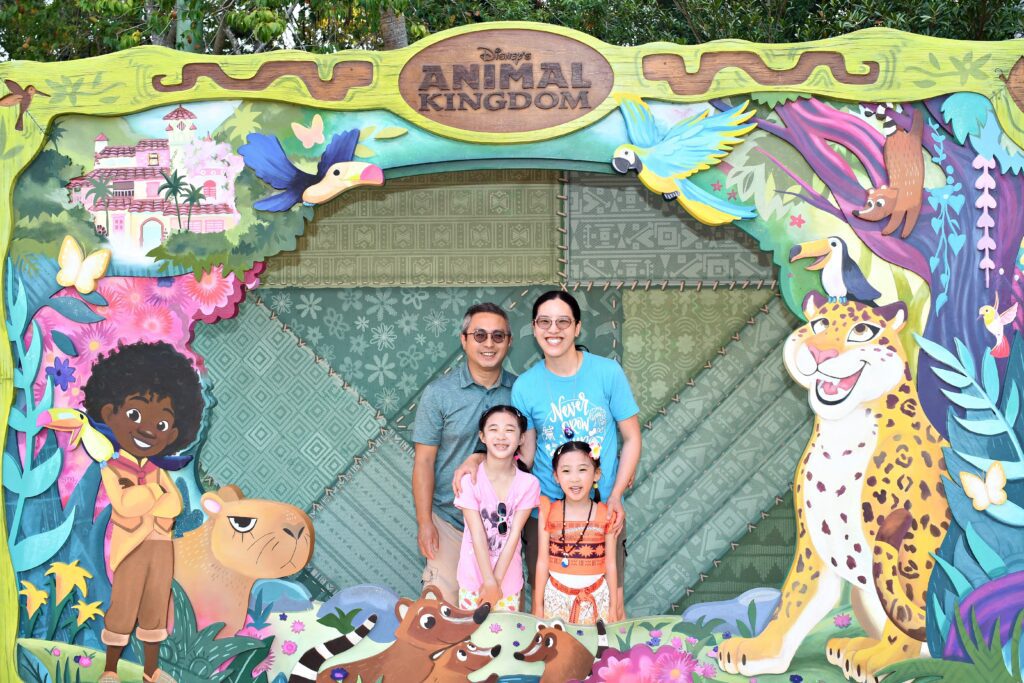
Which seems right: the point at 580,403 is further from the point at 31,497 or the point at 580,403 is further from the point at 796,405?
the point at 31,497

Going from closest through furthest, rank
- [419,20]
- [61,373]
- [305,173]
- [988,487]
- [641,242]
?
[988,487] → [305,173] → [61,373] → [641,242] → [419,20]

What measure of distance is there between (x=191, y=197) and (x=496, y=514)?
184cm

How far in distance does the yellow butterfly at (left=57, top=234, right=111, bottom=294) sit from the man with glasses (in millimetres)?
1468

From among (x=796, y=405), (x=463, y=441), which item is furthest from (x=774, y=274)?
(x=463, y=441)

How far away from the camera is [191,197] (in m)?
4.16

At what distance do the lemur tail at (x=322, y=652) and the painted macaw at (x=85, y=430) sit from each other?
1178mm

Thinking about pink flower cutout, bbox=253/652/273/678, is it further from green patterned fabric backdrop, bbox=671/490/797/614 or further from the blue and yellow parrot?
the blue and yellow parrot

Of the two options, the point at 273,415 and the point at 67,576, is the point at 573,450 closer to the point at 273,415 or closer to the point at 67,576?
the point at 273,415

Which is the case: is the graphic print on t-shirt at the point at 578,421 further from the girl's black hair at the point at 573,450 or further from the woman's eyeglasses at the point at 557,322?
the woman's eyeglasses at the point at 557,322

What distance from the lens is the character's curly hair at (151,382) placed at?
4.21m

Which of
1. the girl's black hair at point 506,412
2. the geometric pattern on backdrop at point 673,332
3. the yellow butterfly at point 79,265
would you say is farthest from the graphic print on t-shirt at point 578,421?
the yellow butterfly at point 79,265

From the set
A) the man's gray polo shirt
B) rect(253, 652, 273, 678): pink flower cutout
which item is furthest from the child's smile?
the man's gray polo shirt

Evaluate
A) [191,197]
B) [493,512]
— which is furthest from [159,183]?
[493,512]

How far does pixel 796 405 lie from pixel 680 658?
1221mm
